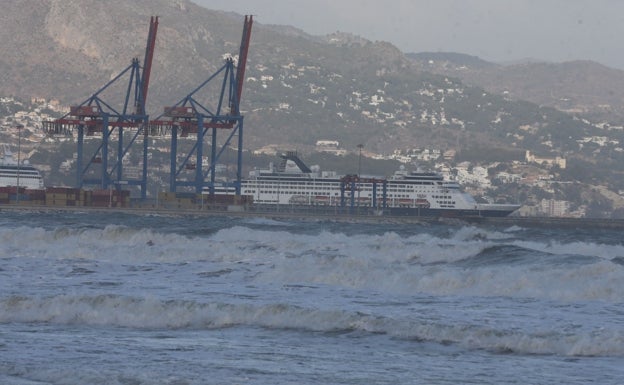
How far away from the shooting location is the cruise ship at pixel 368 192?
14275 centimetres

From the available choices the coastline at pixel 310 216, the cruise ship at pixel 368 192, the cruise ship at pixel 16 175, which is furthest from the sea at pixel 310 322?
the cruise ship at pixel 368 192

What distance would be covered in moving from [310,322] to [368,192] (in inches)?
4847

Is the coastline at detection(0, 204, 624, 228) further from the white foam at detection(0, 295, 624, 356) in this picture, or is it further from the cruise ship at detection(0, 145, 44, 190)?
the white foam at detection(0, 295, 624, 356)

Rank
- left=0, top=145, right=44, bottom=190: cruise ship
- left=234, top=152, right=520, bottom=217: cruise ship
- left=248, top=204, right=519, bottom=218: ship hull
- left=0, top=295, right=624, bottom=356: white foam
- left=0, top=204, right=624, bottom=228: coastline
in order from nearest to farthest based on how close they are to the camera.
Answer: left=0, top=295, right=624, bottom=356: white foam, left=0, top=204, right=624, bottom=228: coastline, left=248, top=204, right=519, bottom=218: ship hull, left=0, top=145, right=44, bottom=190: cruise ship, left=234, top=152, right=520, bottom=217: cruise ship

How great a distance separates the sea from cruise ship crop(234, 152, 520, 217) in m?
104

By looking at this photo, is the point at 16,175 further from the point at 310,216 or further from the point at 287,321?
the point at 287,321

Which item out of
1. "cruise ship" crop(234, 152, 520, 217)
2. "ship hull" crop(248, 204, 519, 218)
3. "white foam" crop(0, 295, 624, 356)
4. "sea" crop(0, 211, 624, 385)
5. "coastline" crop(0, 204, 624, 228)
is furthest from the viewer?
"cruise ship" crop(234, 152, 520, 217)

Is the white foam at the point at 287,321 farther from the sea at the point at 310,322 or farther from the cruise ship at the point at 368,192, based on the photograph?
the cruise ship at the point at 368,192

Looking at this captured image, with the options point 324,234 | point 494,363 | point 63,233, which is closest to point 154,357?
point 494,363

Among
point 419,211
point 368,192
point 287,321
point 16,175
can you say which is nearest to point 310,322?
point 287,321

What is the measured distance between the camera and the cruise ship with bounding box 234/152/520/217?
143m

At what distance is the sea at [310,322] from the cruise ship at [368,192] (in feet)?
341

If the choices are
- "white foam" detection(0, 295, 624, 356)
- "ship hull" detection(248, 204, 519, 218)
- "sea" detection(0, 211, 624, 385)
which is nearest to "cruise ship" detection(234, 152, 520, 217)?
"ship hull" detection(248, 204, 519, 218)

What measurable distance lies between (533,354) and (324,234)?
42104mm
